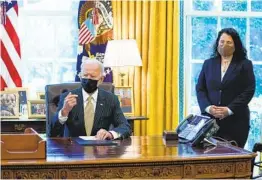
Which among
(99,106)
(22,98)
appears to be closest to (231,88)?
(99,106)

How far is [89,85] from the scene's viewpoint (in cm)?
310

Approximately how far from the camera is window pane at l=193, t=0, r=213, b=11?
5090mm

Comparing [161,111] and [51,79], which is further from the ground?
[51,79]

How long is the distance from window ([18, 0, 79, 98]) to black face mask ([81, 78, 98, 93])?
179 centimetres

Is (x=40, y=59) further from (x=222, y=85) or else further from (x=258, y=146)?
(x=258, y=146)

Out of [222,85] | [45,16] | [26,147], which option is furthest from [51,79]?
[26,147]

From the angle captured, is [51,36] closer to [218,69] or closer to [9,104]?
[9,104]

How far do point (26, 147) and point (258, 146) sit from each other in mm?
2140

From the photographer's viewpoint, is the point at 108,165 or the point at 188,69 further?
the point at 188,69

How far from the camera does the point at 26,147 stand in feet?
7.23

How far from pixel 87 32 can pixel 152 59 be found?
70 cm

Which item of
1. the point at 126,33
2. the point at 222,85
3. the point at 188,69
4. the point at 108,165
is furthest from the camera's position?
the point at 188,69

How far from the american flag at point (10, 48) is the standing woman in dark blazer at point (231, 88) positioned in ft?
6.48

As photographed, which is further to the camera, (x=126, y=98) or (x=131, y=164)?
(x=126, y=98)
